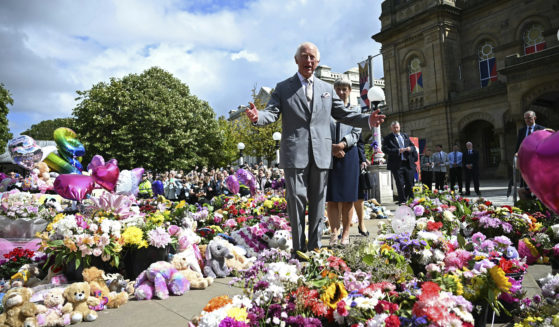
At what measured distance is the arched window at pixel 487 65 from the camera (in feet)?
81.9

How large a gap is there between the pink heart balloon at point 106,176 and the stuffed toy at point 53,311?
4497 mm

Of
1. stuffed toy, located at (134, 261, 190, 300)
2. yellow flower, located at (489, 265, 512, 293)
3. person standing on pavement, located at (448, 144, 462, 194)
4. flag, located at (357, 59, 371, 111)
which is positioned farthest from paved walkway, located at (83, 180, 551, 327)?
flag, located at (357, 59, 371, 111)

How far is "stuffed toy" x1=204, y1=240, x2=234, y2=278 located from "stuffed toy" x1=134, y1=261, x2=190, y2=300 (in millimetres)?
511

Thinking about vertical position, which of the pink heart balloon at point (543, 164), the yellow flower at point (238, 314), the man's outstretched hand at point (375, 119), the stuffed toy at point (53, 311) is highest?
the man's outstretched hand at point (375, 119)

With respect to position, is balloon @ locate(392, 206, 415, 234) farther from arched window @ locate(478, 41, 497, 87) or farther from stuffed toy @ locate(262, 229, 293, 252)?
arched window @ locate(478, 41, 497, 87)

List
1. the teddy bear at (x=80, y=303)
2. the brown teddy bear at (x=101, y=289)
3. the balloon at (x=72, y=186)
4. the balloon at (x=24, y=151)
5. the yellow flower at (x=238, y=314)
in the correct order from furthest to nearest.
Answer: the balloon at (x=24, y=151) → the balloon at (x=72, y=186) → the brown teddy bear at (x=101, y=289) → the teddy bear at (x=80, y=303) → the yellow flower at (x=238, y=314)

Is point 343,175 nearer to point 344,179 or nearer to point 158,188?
point 344,179

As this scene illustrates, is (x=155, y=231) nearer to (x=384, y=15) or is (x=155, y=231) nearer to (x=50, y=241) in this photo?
(x=50, y=241)

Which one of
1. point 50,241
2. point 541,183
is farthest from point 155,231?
point 541,183

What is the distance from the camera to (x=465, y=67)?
26047mm

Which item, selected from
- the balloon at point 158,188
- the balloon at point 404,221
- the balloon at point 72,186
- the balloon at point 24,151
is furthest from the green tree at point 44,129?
the balloon at point 404,221

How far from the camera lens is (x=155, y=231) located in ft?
12.5

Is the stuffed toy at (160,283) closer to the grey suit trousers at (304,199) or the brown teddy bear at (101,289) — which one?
the brown teddy bear at (101,289)

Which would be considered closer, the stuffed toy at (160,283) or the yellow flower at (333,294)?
the yellow flower at (333,294)
